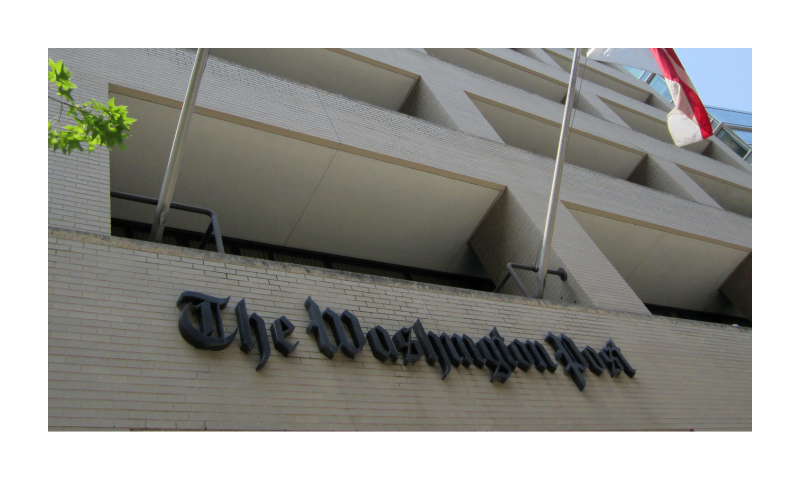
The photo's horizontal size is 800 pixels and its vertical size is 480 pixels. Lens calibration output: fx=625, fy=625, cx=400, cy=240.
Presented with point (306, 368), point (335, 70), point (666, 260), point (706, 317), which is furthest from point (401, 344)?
point (706, 317)

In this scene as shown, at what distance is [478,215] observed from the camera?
40.1 ft

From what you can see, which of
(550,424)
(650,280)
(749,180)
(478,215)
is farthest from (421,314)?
(749,180)

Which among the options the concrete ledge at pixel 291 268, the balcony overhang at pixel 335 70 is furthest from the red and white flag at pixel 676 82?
the balcony overhang at pixel 335 70

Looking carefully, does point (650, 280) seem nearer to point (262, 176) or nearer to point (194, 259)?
point (262, 176)

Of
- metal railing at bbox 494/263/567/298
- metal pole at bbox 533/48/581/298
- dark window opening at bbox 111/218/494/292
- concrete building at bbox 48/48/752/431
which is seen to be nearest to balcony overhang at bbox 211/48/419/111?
concrete building at bbox 48/48/752/431

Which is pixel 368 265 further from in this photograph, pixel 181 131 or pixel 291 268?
pixel 181 131

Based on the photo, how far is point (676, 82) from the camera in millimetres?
9742

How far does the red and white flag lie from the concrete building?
268 cm

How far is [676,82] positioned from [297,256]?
22.7ft

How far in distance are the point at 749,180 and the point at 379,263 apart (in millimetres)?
16072

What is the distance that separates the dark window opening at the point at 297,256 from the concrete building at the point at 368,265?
0.15 feet

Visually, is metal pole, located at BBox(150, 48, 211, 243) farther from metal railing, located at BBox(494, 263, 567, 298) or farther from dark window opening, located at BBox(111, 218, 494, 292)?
metal railing, located at BBox(494, 263, 567, 298)

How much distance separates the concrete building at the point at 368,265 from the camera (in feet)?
19.6

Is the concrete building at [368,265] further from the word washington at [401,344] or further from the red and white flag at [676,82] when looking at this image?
the red and white flag at [676,82]
